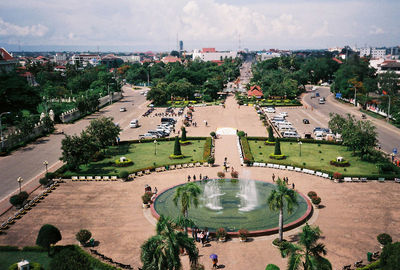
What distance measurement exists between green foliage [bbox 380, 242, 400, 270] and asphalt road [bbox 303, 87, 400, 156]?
3554 cm

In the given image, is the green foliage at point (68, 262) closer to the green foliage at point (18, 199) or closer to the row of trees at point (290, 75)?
the green foliage at point (18, 199)

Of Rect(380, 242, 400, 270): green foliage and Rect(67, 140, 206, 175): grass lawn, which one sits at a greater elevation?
Rect(380, 242, 400, 270): green foliage

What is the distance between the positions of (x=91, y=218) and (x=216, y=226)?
37.5 feet

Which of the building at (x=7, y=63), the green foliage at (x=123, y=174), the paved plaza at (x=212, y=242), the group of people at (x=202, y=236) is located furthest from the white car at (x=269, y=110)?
the building at (x=7, y=63)

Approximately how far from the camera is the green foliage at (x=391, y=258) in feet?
64.5

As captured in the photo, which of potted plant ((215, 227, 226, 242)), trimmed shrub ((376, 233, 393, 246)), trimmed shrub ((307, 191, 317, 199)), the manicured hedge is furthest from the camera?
the manicured hedge

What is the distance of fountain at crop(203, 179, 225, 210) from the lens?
34.3m

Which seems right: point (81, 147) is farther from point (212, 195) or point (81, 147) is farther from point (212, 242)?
point (212, 242)

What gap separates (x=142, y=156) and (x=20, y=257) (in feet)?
85.9

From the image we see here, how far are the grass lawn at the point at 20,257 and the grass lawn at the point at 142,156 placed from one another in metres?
17.4

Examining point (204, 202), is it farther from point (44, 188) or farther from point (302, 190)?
point (44, 188)

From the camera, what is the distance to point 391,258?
20.0 m

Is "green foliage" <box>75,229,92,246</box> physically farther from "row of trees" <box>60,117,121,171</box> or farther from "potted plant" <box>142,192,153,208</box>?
"row of trees" <box>60,117,121,171</box>

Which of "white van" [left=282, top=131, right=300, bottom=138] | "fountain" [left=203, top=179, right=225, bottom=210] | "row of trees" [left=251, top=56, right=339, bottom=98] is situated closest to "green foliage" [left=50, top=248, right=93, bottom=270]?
"fountain" [left=203, top=179, right=225, bottom=210]
